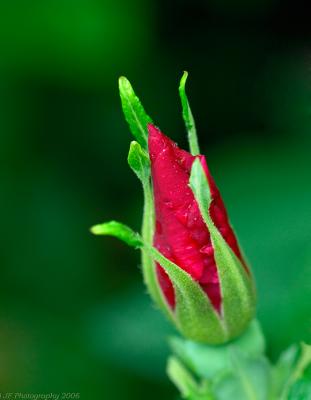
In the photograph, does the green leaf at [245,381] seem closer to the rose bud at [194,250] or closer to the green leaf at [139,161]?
the rose bud at [194,250]

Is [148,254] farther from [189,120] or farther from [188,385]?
[188,385]

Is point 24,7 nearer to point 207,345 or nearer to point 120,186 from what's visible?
point 120,186

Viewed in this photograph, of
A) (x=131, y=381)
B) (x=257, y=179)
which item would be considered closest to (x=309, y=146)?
(x=257, y=179)

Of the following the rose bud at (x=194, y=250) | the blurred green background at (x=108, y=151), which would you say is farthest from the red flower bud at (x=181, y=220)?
the blurred green background at (x=108, y=151)

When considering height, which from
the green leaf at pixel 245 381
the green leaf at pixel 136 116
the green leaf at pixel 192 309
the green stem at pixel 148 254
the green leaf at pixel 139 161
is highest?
the green leaf at pixel 136 116

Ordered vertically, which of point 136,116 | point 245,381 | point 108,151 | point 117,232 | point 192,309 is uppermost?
point 108,151

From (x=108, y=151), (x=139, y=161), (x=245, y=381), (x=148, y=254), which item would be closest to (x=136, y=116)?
(x=139, y=161)
